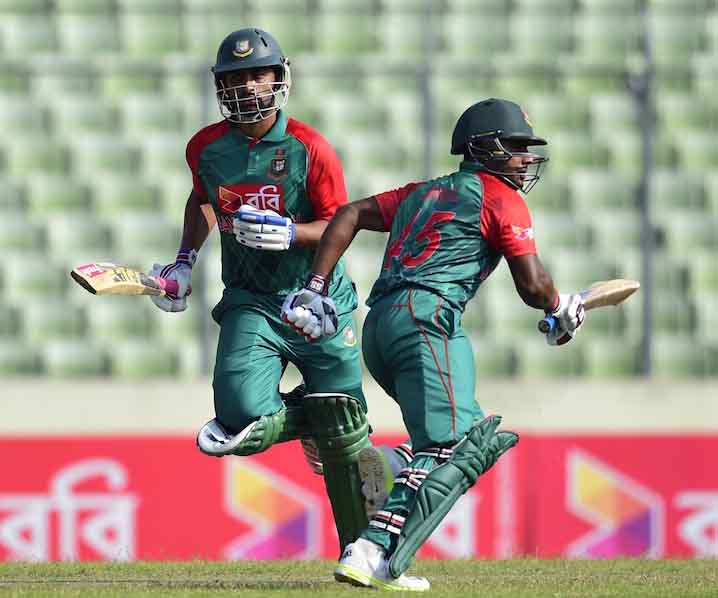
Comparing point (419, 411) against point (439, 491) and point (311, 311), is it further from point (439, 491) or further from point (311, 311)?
point (311, 311)

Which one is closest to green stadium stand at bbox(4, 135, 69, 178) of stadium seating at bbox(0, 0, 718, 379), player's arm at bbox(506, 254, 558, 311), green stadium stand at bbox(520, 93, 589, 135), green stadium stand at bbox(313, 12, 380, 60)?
stadium seating at bbox(0, 0, 718, 379)

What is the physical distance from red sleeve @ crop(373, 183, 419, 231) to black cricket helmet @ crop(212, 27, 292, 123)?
699 millimetres

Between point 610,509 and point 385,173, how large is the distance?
9.66 ft

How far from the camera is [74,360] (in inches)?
435

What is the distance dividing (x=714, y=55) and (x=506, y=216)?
7.38 m

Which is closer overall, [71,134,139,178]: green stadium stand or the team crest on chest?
the team crest on chest

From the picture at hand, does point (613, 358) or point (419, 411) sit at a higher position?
point (419, 411)

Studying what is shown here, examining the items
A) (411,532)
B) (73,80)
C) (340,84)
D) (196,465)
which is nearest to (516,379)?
(196,465)

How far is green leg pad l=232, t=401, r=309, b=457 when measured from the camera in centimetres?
641

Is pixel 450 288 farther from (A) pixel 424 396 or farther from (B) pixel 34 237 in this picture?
(B) pixel 34 237

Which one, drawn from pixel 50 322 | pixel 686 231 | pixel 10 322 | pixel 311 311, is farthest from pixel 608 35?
pixel 311 311

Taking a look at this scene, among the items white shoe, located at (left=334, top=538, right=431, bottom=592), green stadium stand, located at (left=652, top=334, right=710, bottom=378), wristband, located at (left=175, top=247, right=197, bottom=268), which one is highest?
wristband, located at (left=175, top=247, right=197, bottom=268)

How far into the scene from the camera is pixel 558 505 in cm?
1000

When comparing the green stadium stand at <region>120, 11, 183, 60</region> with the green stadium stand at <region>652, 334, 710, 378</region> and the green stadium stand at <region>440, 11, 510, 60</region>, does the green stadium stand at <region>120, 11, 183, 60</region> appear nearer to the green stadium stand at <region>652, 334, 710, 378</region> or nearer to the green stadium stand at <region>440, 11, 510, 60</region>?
the green stadium stand at <region>440, 11, 510, 60</region>
